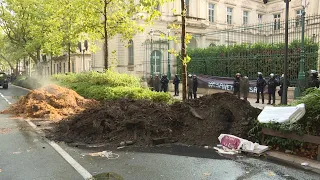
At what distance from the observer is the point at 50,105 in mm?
→ 12172

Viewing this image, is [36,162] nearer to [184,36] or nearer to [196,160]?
[196,160]

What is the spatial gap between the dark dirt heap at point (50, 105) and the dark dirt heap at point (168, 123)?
3440 millimetres

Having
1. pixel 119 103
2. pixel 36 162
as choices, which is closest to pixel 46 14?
pixel 119 103

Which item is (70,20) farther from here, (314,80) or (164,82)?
(314,80)

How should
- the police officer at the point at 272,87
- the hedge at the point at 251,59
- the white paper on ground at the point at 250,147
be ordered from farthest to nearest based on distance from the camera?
the hedge at the point at 251,59 < the police officer at the point at 272,87 < the white paper on ground at the point at 250,147

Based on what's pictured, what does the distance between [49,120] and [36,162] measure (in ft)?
17.5

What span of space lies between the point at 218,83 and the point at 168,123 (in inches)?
461

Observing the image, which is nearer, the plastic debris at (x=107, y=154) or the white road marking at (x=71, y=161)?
the white road marking at (x=71, y=161)

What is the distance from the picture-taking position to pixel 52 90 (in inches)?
523

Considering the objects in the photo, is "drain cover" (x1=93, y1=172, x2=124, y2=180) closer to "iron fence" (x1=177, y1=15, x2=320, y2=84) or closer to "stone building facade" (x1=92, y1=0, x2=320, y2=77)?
"iron fence" (x1=177, y1=15, x2=320, y2=84)

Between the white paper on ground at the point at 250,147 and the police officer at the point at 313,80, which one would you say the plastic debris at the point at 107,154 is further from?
the police officer at the point at 313,80

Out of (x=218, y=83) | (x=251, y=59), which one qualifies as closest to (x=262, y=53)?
(x=251, y=59)

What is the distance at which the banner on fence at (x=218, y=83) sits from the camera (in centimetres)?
1733

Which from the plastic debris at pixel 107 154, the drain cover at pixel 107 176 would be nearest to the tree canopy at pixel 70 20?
the plastic debris at pixel 107 154
